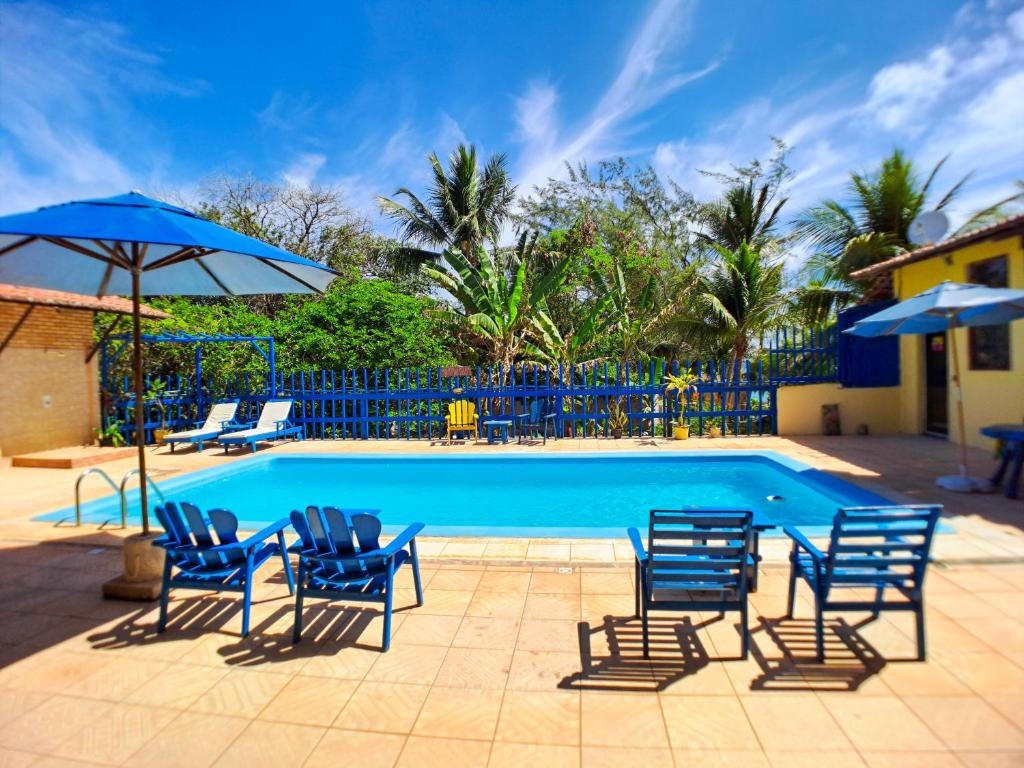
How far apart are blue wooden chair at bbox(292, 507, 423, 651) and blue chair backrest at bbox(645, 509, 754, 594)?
5.70 feet

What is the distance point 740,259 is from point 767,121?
9684 mm

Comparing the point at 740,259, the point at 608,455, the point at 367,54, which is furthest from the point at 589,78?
the point at 608,455

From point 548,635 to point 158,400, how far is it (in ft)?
40.2

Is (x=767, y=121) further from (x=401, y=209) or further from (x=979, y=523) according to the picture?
(x=979, y=523)

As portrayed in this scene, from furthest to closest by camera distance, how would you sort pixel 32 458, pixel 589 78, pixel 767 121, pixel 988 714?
pixel 767 121 < pixel 589 78 < pixel 32 458 < pixel 988 714

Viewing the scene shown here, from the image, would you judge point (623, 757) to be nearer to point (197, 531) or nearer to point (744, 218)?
point (197, 531)

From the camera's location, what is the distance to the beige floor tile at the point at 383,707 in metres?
2.69

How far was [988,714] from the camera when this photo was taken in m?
2.62

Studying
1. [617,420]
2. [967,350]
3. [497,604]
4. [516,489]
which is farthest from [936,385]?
[497,604]

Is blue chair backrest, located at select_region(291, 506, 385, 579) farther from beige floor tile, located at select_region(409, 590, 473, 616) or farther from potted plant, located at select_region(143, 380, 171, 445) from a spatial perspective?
potted plant, located at select_region(143, 380, 171, 445)

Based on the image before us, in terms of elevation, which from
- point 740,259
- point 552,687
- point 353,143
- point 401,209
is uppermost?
point 353,143

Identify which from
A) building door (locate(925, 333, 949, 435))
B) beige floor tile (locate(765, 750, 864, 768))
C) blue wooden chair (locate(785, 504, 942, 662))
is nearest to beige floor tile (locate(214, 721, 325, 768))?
beige floor tile (locate(765, 750, 864, 768))

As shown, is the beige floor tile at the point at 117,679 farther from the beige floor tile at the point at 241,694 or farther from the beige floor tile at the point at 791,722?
the beige floor tile at the point at 791,722

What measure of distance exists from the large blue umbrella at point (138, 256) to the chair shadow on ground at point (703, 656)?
3678 mm
